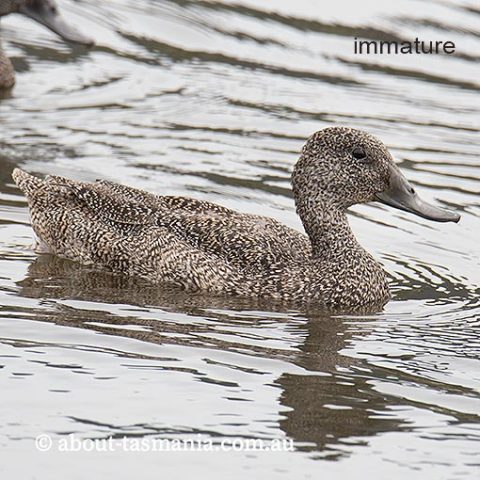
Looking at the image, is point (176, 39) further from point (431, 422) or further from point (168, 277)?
point (431, 422)

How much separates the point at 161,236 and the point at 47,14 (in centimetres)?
710

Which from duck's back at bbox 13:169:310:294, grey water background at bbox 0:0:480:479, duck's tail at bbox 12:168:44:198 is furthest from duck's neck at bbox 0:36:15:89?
duck's back at bbox 13:169:310:294

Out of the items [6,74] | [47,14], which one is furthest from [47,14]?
[6,74]

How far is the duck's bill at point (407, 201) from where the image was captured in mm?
11133

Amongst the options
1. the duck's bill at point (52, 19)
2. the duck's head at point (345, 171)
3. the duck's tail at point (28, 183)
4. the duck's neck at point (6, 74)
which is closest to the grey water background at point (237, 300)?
the duck's neck at point (6, 74)

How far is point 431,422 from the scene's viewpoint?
28.1ft

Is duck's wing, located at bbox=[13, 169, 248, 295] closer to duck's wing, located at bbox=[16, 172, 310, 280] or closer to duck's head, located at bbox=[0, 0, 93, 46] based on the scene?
duck's wing, located at bbox=[16, 172, 310, 280]

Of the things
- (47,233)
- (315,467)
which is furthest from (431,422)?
(47,233)

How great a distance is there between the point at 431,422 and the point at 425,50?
1002 cm

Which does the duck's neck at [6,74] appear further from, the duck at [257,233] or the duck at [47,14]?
the duck at [257,233]

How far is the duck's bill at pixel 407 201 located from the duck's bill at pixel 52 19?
6.74m

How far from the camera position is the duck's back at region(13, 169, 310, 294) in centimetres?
1090

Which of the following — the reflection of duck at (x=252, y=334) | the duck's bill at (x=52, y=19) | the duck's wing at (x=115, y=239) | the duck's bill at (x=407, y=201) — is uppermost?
the duck's bill at (x=52, y=19)

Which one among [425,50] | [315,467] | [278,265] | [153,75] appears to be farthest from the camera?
[425,50]
